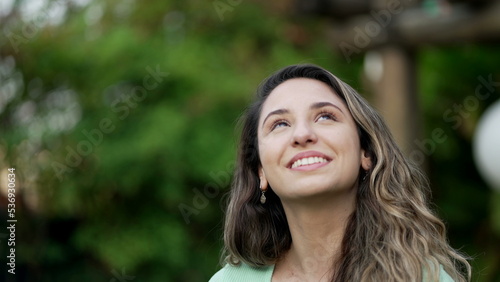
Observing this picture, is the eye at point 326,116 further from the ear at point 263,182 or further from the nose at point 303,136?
the ear at point 263,182

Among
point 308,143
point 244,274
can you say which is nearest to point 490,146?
point 244,274

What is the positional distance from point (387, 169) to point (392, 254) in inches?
11.2

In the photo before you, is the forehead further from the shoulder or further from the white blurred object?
the white blurred object

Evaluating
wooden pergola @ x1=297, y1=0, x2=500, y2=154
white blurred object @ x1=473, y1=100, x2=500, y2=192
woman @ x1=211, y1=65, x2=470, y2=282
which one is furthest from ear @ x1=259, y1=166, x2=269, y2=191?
wooden pergola @ x1=297, y1=0, x2=500, y2=154

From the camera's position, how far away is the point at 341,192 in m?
2.80

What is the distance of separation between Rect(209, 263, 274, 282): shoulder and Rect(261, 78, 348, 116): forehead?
53 centimetres

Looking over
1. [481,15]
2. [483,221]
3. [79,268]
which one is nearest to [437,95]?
[483,221]

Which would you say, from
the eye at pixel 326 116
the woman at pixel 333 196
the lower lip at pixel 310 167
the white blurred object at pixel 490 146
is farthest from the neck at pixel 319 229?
the white blurred object at pixel 490 146

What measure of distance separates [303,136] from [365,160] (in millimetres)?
292

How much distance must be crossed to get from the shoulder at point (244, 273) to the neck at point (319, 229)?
0.39 ft

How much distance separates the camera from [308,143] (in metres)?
2.73

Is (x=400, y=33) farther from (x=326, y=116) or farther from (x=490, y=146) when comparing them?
(x=326, y=116)

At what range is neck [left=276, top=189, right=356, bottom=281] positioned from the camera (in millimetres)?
2820

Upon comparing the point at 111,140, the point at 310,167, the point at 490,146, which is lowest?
the point at 490,146
